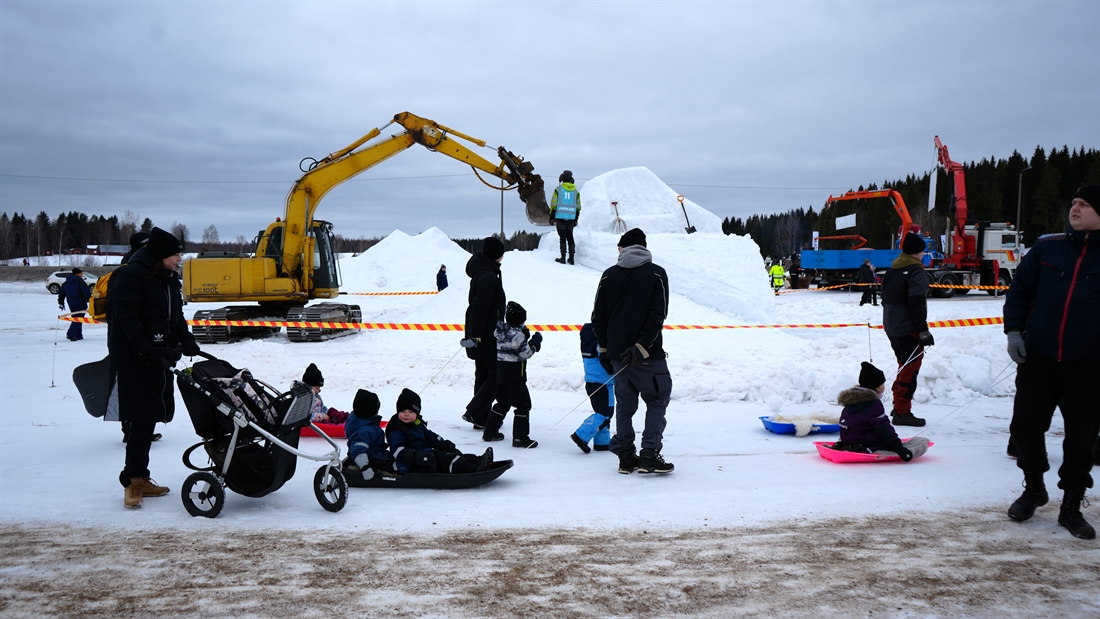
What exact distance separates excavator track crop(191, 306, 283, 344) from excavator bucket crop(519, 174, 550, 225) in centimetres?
653

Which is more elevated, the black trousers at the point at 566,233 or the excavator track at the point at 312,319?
the black trousers at the point at 566,233

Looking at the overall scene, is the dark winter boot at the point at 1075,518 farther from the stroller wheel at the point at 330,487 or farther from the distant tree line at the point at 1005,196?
the distant tree line at the point at 1005,196

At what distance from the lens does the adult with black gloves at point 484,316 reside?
22.9 feet

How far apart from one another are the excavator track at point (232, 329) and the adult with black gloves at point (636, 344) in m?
12.8

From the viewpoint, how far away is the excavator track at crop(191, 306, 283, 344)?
15.9 metres

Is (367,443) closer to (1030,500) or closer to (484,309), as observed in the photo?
(484,309)

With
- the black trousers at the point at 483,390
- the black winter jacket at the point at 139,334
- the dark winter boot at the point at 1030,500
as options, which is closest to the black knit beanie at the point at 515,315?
the black trousers at the point at 483,390

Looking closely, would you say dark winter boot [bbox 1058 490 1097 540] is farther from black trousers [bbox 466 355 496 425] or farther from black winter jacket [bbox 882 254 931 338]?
black trousers [bbox 466 355 496 425]

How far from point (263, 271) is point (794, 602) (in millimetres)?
15186

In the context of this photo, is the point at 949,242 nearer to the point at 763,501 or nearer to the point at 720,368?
the point at 720,368

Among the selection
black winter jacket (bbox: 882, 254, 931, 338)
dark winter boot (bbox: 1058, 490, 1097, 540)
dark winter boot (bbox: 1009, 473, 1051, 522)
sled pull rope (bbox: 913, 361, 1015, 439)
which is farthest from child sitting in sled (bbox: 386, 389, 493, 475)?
black winter jacket (bbox: 882, 254, 931, 338)

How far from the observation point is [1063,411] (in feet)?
14.6

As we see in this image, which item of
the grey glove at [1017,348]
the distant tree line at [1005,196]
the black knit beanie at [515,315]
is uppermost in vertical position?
the distant tree line at [1005,196]

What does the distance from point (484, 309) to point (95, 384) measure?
11.4 ft
